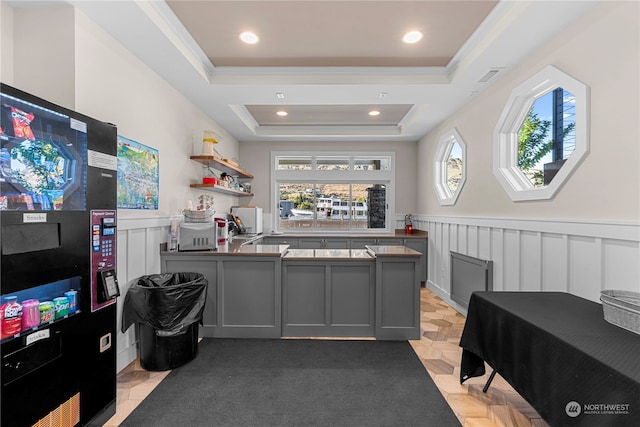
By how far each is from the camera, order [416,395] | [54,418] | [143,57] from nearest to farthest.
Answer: [54,418]
[416,395]
[143,57]

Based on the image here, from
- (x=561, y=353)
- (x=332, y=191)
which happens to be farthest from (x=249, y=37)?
(x=332, y=191)

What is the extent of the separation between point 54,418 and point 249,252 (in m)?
1.80

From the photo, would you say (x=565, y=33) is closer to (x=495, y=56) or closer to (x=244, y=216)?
(x=495, y=56)

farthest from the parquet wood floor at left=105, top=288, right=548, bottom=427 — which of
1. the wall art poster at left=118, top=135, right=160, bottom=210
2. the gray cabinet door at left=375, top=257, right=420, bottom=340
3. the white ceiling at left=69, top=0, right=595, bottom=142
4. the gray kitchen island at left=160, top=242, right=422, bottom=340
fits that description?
the white ceiling at left=69, top=0, right=595, bottom=142

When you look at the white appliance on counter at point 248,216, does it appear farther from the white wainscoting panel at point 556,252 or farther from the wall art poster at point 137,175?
the white wainscoting panel at point 556,252

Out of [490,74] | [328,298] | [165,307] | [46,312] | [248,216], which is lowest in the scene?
[328,298]

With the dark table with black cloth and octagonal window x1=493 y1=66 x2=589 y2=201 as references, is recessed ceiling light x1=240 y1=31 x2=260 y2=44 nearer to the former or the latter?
octagonal window x1=493 y1=66 x2=589 y2=201

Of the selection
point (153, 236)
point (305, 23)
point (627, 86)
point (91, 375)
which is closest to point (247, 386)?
point (91, 375)

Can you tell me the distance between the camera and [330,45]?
2.70 m

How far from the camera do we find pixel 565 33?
2.26 m

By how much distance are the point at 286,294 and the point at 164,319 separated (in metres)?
1.13

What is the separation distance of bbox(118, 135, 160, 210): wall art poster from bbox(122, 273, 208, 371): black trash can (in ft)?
2.37

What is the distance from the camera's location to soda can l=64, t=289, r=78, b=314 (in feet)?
5.16

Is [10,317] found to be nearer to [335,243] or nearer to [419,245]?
[335,243]
